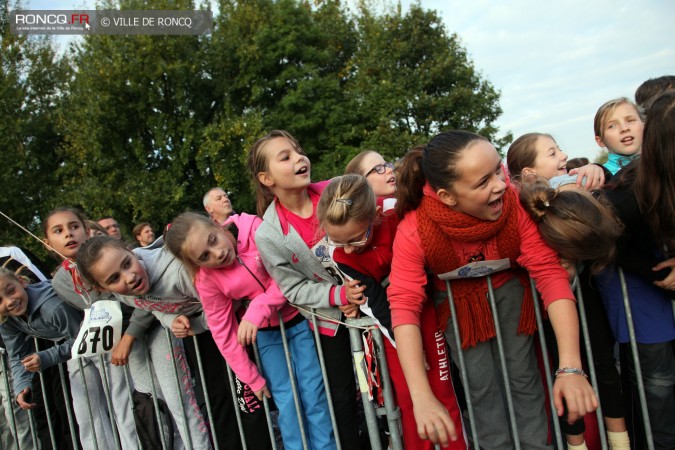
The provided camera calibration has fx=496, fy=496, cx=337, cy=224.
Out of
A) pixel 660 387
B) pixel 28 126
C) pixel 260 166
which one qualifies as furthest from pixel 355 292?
pixel 28 126

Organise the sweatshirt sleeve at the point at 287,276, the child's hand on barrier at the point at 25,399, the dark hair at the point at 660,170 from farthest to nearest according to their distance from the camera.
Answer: the child's hand on barrier at the point at 25,399 → the sweatshirt sleeve at the point at 287,276 → the dark hair at the point at 660,170

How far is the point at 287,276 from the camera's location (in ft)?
9.06

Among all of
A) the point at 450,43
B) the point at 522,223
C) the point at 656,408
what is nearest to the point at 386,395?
the point at 522,223

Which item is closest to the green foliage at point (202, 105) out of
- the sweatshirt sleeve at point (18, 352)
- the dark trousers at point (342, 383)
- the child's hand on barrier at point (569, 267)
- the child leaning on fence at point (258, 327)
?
the sweatshirt sleeve at point (18, 352)

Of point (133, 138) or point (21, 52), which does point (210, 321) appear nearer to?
point (133, 138)

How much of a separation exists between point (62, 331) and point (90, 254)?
0.93 m

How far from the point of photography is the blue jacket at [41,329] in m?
3.65

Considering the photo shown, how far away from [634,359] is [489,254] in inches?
33.3

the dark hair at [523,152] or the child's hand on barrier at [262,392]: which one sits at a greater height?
the dark hair at [523,152]

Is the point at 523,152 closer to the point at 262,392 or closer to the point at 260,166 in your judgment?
the point at 260,166

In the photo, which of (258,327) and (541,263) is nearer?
(541,263)

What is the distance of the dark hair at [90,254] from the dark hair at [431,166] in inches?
78.0

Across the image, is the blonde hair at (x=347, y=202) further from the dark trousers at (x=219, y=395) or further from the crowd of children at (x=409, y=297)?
the dark trousers at (x=219, y=395)

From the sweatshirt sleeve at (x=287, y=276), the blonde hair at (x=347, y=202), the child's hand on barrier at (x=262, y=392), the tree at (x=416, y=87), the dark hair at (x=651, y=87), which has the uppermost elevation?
the tree at (x=416, y=87)
